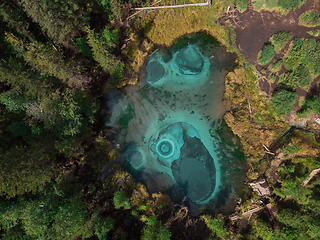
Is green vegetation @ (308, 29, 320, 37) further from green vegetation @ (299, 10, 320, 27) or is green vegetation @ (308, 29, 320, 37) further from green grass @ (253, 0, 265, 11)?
green grass @ (253, 0, 265, 11)

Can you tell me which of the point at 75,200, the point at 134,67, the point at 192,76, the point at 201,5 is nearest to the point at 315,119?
the point at 192,76

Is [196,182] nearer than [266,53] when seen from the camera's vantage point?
No

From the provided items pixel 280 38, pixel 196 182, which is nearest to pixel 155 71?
pixel 196 182

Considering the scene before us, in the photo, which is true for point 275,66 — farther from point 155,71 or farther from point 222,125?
point 155,71

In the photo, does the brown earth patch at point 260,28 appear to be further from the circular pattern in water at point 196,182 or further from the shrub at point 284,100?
the circular pattern in water at point 196,182

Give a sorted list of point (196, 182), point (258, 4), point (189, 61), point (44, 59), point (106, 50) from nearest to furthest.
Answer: point (44, 59)
point (106, 50)
point (258, 4)
point (196, 182)
point (189, 61)

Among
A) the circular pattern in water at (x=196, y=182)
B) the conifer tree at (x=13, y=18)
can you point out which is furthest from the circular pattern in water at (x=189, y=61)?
the conifer tree at (x=13, y=18)
